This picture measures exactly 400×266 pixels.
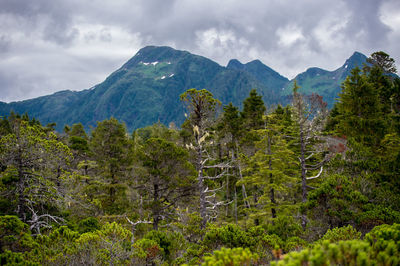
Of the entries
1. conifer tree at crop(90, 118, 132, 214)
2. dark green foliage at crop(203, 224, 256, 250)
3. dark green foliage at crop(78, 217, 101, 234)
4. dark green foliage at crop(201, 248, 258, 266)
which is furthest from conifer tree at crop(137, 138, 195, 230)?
dark green foliage at crop(201, 248, 258, 266)

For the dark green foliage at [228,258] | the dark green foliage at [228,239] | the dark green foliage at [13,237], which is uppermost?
the dark green foliage at [228,258]

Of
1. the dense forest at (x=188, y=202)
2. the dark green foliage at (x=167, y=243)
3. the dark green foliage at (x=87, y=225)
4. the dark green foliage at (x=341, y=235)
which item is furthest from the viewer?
the dark green foliage at (x=87, y=225)

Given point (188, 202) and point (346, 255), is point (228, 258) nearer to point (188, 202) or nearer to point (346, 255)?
point (346, 255)

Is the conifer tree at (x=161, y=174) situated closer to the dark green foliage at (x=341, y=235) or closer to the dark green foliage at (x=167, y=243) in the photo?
the dark green foliage at (x=167, y=243)

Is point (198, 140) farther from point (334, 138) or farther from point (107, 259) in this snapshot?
point (334, 138)

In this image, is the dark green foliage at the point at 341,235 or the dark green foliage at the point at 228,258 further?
the dark green foliage at the point at 341,235

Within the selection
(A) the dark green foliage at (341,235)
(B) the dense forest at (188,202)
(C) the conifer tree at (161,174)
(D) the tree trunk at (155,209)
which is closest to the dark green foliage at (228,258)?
(B) the dense forest at (188,202)

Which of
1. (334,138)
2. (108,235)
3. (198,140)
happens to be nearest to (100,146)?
(198,140)

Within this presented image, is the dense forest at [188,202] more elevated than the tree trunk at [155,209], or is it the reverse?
the dense forest at [188,202]

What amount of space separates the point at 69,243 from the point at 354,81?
21.8 meters

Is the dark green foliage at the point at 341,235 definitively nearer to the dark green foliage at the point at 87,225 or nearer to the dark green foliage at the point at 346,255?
the dark green foliage at the point at 346,255

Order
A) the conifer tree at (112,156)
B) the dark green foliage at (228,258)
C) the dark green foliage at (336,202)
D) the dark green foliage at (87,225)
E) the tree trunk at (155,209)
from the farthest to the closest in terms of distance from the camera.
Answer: the conifer tree at (112,156) → the tree trunk at (155,209) → the dark green foliage at (87,225) → the dark green foliage at (336,202) → the dark green foliage at (228,258)

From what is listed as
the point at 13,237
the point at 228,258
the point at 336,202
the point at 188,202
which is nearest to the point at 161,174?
the point at 188,202

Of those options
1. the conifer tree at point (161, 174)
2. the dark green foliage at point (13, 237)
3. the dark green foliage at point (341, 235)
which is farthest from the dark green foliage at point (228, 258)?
the conifer tree at point (161, 174)
